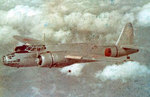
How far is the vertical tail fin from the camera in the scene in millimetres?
6236

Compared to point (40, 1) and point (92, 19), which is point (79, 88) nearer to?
point (92, 19)

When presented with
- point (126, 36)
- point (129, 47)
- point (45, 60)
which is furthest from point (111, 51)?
point (45, 60)

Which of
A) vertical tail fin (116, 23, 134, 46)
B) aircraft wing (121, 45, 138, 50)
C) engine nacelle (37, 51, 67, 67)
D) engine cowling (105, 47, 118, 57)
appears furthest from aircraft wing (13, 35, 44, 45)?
aircraft wing (121, 45, 138, 50)

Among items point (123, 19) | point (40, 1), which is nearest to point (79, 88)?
point (123, 19)

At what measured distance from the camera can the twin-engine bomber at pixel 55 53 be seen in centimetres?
489

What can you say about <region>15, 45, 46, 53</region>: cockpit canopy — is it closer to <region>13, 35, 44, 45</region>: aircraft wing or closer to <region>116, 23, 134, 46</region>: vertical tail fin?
<region>13, 35, 44, 45</region>: aircraft wing

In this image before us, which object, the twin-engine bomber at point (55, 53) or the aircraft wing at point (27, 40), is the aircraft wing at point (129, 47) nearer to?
the twin-engine bomber at point (55, 53)

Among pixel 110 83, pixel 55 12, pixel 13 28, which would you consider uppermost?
pixel 55 12

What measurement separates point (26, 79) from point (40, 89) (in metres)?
0.56

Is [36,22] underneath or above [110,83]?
above

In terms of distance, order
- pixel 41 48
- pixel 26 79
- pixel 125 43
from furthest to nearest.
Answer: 1. pixel 125 43
2. pixel 26 79
3. pixel 41 48

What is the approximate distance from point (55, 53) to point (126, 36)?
112 inches

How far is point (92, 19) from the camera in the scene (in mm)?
6078

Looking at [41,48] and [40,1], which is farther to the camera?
[40,1]
